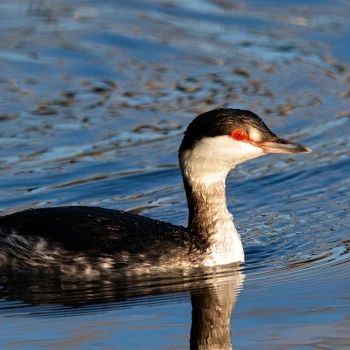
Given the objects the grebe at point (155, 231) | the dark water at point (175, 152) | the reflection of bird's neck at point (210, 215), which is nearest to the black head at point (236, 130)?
the grebe at point (155, 231)

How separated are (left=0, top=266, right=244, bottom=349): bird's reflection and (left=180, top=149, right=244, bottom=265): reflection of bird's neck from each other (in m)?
0.20

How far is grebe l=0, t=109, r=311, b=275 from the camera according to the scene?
37.0ft

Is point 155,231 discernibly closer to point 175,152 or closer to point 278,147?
point 278,147

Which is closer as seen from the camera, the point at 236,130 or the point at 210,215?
the point at 236,130

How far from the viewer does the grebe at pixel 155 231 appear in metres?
11.3

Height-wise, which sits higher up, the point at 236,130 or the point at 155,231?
the point at 236,130

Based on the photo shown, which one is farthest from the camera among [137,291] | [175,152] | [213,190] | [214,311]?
[175,152]

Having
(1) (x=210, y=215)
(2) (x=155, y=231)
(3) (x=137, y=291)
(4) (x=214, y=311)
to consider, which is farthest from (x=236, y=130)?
(4) (x=214, y=311)

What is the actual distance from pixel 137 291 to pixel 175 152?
4.75 meters

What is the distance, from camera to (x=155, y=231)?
1145 centimetres

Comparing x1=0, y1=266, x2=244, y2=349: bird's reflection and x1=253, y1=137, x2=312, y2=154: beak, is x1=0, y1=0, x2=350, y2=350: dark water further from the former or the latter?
x1=253, y1=137, x2=312, y2=154: beak

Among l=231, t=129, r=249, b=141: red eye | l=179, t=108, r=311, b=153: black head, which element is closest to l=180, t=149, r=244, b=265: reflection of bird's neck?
l=179, t=108, r=311, b=153: black head

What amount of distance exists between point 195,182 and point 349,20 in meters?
10.1

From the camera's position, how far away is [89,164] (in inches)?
587
